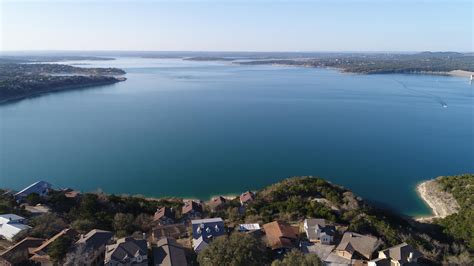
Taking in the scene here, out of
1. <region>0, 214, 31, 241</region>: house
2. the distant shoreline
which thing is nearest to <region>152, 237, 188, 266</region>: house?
<region>0, 214, 31, 241</region>: house

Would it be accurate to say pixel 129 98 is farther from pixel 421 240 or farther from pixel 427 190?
pixel 421 240

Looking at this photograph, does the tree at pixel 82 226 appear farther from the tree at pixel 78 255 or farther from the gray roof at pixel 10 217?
the tree at pixel 78 255

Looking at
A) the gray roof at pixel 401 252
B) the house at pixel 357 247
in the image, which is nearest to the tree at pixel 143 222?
the house at pixel 357 247

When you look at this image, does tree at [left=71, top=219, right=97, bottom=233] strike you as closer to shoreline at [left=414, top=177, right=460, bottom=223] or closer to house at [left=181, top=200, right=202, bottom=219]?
house at [left=181, top=200, right=202, bottom=219]

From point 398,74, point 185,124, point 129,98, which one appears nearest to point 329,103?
point 185,124

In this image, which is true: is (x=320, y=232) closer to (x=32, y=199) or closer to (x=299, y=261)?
(x=299, y=261)

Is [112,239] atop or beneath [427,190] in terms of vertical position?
atop
